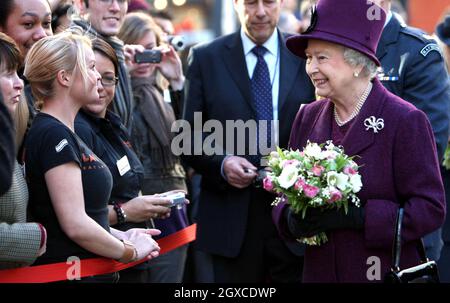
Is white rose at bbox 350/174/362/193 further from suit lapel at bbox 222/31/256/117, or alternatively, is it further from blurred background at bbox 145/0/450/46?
blurred background at bbox 145/0/450/46

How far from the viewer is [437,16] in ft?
54.1

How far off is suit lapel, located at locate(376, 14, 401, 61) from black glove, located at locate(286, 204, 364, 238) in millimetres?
1450

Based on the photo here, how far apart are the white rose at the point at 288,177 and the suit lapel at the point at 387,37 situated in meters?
1.54

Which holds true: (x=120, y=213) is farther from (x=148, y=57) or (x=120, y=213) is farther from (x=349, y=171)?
(x=148, y=57)

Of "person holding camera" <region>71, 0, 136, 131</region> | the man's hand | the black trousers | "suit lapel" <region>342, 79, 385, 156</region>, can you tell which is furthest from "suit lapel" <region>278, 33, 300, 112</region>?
"suit lapel" <region>342, 79, 385, 156</region>

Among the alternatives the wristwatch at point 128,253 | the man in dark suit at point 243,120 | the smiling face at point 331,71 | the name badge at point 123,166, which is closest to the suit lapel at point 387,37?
the man in dark suit at point 243,120

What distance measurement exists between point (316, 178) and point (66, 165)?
1.18m

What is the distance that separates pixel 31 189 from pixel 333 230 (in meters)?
1.50

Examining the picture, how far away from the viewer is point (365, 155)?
4508 millimetres

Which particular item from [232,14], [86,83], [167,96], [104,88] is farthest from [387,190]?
[232,14]

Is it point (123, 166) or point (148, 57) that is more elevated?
point (148, 57)

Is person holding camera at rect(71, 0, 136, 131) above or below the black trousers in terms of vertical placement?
above

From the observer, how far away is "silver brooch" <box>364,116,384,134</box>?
449 cm
